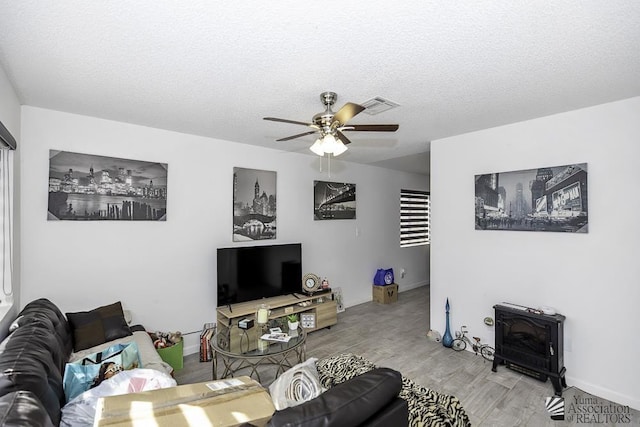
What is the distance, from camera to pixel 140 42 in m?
1.66

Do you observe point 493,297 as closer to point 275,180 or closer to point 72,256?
point 275,180

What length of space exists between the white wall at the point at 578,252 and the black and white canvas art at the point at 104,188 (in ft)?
11.5

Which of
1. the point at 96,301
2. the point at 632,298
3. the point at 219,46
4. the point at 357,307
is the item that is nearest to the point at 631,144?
the point at 632,298

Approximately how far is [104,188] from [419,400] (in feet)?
10.7

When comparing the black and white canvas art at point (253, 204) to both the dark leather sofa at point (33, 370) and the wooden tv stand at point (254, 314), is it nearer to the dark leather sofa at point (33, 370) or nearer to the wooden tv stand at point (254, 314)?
Answer: the wooden tv stand at point (254, 314)

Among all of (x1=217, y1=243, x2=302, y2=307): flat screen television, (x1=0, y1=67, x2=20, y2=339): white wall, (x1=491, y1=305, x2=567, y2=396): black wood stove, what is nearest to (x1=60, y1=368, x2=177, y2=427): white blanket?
(x1=0, y1=67, x2=20, y2=339): white wall

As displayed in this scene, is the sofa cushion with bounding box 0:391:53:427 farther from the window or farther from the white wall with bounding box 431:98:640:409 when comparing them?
the window

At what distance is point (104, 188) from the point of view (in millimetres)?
2975

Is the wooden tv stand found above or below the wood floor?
above

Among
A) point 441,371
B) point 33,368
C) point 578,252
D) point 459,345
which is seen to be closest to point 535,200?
point 578,252

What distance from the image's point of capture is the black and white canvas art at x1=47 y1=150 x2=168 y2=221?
275cm

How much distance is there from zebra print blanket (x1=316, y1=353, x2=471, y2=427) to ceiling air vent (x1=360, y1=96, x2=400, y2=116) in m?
1.96

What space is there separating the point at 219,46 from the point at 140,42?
43cm

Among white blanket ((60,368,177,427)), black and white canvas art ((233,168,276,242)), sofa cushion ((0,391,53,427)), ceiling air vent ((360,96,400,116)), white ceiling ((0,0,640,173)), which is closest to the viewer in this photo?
sofa cushion ((0,391,53,427))
